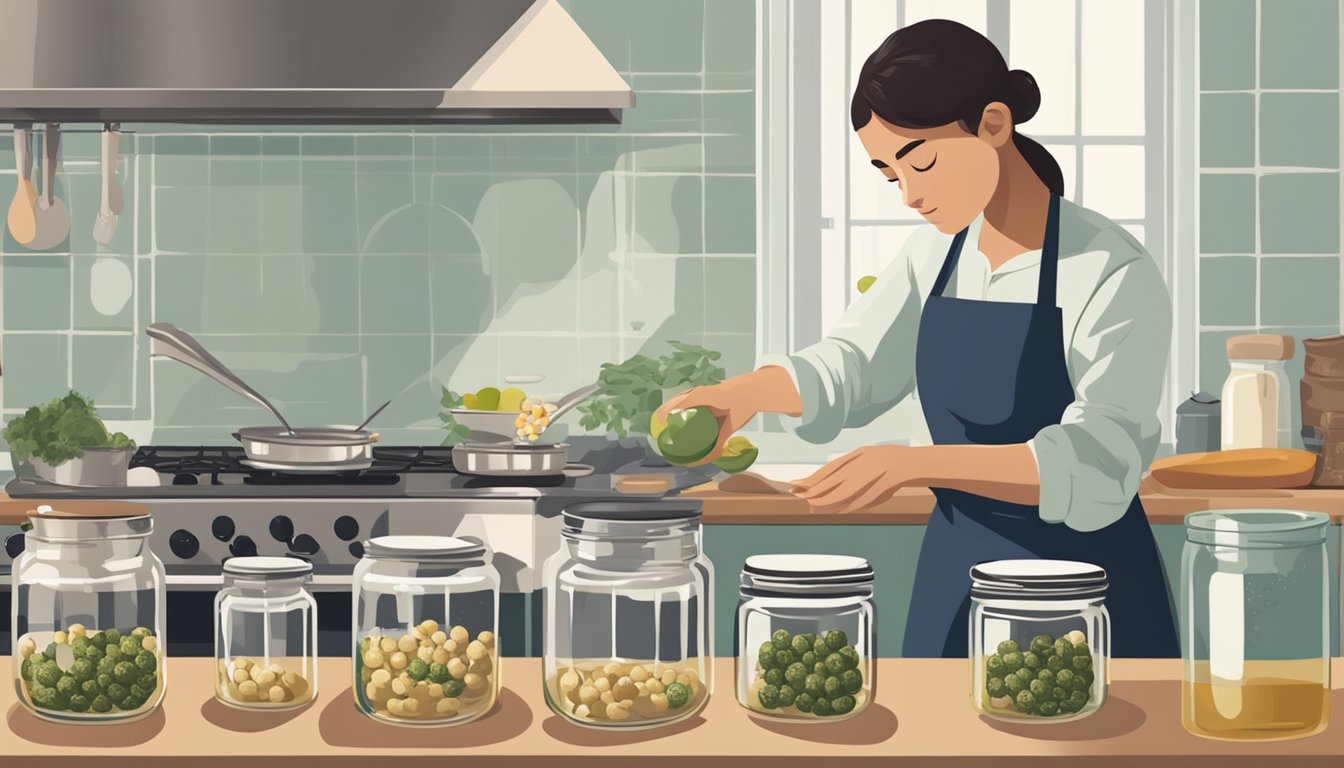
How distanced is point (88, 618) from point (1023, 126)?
299cm

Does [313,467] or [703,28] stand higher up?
[703,28]

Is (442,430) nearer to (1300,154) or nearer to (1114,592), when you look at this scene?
(1114,592)

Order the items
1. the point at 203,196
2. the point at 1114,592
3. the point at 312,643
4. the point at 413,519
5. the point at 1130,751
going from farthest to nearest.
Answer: the point at 203,196, the point at 413,519, the point at 1114,592, the point at 312,643, the point at 1130,751

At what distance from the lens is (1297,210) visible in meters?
4.04

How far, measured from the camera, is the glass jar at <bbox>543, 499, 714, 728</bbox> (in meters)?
1.71

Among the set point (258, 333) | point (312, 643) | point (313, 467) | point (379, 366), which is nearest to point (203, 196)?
point (258, 333)

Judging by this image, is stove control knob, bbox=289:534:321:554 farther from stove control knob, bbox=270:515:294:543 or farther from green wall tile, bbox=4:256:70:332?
green wall tile, bbox=4:256:70:332

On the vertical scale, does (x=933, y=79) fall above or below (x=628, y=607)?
above

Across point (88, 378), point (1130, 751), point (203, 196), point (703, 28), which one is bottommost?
point (1130, 751)

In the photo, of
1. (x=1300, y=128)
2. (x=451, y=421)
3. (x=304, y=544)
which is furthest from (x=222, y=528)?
(x=1300, y=128)

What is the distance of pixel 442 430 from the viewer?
Result: 4.03 metres

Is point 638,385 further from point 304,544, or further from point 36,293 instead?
point 36,293

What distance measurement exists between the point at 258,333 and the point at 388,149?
1.90 ft

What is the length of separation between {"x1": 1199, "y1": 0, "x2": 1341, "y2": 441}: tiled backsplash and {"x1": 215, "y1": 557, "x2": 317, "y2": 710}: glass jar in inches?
115
